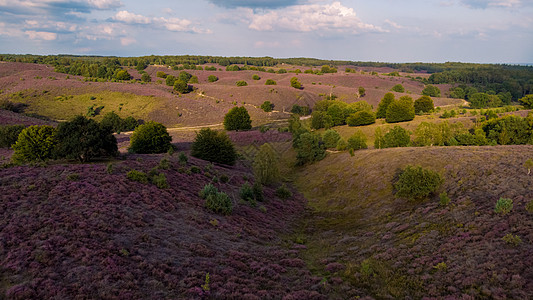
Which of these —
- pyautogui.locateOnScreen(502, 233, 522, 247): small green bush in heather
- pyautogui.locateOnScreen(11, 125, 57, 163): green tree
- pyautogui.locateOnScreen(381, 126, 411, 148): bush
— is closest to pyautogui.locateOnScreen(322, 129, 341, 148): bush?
pyautogui.locateOnScreen(381, 126, 411, 148): bush

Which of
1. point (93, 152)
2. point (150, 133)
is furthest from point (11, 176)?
point (150, 133)

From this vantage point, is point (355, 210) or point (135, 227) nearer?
point (135, 227)

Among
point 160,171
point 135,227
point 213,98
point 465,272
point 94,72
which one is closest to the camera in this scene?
point 465,272

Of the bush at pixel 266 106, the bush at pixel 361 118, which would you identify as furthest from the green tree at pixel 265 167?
the bush at pixel 266 106

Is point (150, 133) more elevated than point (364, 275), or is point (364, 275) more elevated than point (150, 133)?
point (150, 133)

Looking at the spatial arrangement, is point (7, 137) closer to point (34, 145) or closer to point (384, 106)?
point (34, 145)

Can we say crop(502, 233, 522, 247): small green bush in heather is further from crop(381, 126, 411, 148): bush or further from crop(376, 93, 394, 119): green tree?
crop(376, 93, 394, 119): green tree

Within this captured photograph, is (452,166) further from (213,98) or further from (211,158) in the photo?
(213,98)

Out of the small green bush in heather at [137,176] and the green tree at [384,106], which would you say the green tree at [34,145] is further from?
the green tree at [384,106]
